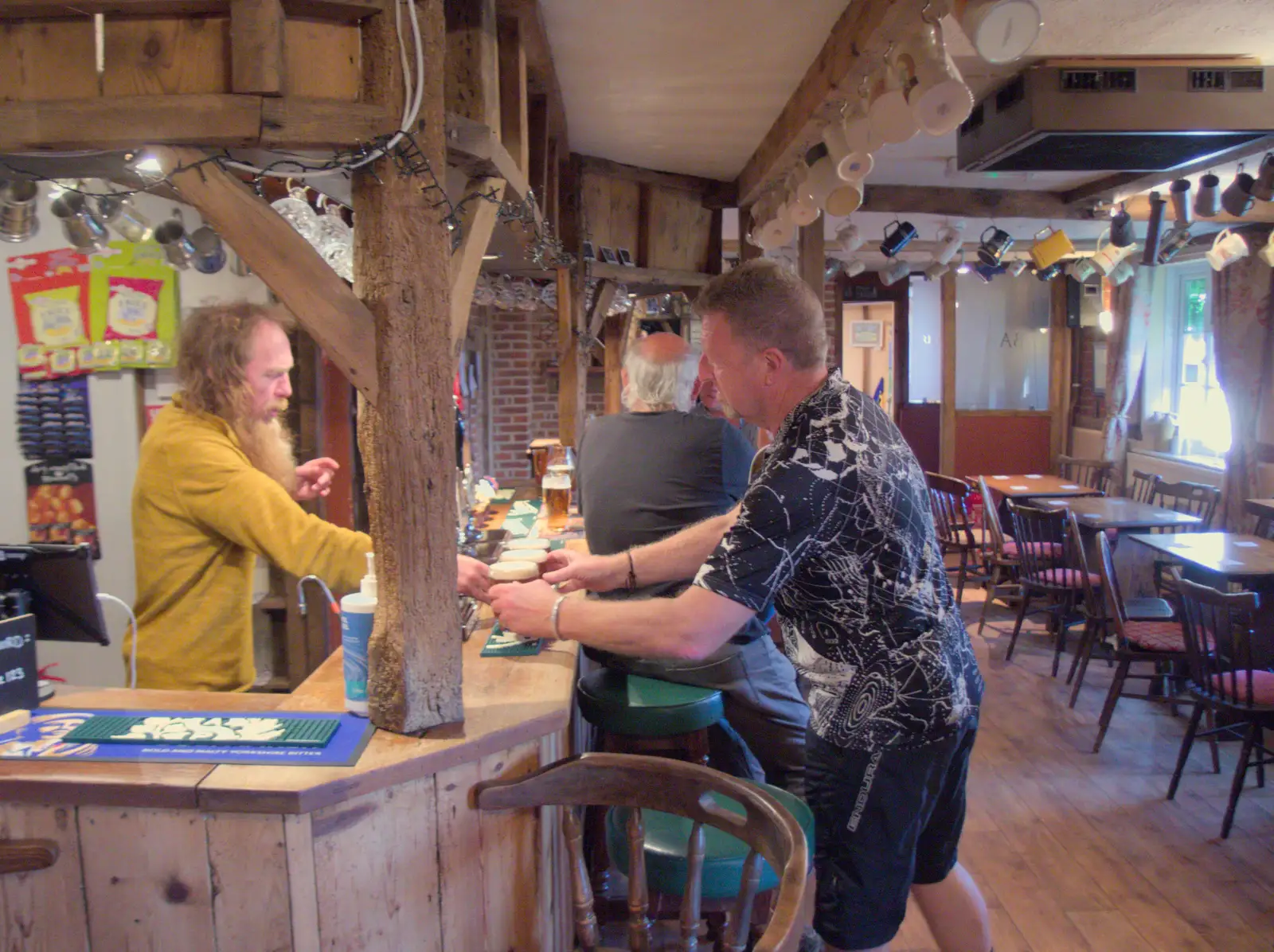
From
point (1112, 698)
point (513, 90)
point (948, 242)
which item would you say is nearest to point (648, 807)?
point (513, 90)

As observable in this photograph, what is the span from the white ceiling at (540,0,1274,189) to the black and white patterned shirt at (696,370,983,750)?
1519mm

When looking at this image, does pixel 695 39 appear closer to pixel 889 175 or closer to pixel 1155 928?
pixel 1155 928

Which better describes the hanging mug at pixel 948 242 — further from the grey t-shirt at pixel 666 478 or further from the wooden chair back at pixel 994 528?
the grey t-shirt at pixel 666 478

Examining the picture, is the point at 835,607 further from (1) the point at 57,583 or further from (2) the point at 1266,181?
(2) the point at 1266,181

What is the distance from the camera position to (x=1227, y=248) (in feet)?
18.8

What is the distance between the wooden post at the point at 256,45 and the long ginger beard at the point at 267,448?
3.07 feet

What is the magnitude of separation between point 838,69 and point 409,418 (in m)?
1.91

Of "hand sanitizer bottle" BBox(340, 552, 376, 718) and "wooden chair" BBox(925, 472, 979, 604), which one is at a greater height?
"hand sanitizer bottle" BBox(340, 552, 376, 718)

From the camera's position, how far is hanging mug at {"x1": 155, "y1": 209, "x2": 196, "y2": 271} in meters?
3.13

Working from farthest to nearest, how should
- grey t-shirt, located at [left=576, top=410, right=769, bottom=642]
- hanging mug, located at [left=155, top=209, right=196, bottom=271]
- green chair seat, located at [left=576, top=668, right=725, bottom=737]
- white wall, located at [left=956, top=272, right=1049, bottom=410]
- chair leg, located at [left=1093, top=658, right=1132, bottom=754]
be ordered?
white wall, located at [left=956, top=272, right=1049, bottom=410], chair leg, located at [left=1093, top=658, right=1132, bottom=754], hanging mug, located at [left=155, top=209, right=196, bottom=271], grey t-shirt, located at [left=576, top=410, right=769, bottom=642], green chair seat, located at [left=576, top=668, right=725, bottom=737]

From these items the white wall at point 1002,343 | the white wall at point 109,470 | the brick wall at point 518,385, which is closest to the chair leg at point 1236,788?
the white wall at point 109,470

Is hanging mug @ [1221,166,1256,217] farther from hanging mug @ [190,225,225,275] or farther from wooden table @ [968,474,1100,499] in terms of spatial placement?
hanging mug @ [190,225,225,275]

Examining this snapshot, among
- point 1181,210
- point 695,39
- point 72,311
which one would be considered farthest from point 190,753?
point 1181,210

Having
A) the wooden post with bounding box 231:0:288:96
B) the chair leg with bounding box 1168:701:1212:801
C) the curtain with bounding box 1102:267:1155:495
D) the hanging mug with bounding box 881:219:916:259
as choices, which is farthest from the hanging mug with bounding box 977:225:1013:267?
the wooden post with bounding box 231:0:288:96
